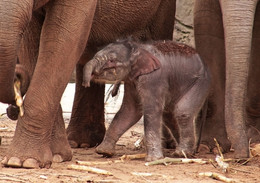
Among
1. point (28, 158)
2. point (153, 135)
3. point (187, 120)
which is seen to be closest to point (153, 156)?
point (153, 135)

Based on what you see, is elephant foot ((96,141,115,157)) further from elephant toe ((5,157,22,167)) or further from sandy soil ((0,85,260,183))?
elephant toe ((5,157,22,167))

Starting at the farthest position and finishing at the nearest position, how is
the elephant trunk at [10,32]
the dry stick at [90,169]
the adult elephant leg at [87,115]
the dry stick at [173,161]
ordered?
the adult elephant leg at [87,115], the dry stick at [173,161], the dry stick at [90,169], the elephant trunk at [10,32]

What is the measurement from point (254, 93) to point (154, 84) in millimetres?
1620

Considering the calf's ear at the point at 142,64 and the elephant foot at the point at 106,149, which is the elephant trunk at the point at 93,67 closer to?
the calf's ear at the point at 142,64

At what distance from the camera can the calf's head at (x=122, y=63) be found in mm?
5984

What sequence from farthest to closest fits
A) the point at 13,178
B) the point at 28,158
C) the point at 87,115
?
the point at 87,115 < the point at 28,158 < the point at 13,178

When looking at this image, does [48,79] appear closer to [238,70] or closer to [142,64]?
[142,64]

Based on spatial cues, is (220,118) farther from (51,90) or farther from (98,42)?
(51,90)

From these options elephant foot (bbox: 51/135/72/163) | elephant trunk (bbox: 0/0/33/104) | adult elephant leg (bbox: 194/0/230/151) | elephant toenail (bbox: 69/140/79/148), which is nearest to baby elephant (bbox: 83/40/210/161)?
elephant foot (bbox: 51/135/72/163)

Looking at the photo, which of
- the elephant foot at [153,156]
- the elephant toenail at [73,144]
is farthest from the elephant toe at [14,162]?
the elephant toenail at [73,144]

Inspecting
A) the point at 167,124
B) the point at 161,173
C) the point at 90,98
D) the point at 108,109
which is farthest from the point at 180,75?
the point at 108,109

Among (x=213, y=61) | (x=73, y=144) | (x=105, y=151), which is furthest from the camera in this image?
(x=73, y=144)

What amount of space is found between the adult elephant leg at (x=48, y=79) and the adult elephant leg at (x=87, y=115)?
181 cm

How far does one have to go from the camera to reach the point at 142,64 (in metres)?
6.04
